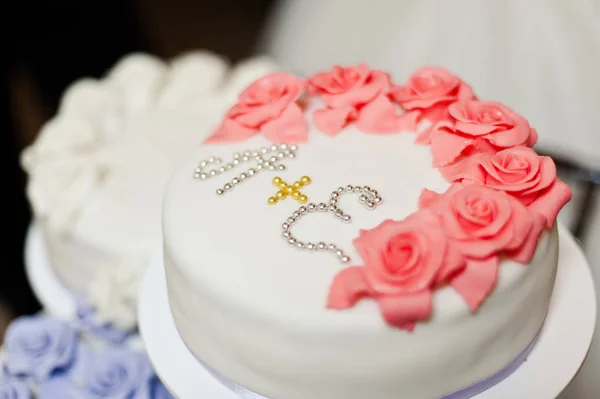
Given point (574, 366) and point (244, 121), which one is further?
point (244, 121)

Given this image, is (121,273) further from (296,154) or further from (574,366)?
(574,366)

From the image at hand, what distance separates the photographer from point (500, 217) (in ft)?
2.46

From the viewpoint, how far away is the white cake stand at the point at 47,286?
54.4 inches

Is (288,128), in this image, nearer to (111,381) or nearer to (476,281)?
(476,281)

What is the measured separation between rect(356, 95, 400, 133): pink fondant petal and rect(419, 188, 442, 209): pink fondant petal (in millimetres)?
157

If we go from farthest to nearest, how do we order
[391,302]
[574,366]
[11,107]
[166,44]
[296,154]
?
[166,44] → [11,107] → [296,154] → [574,366] → [391,302]

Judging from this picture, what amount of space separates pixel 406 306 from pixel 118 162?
903 mm

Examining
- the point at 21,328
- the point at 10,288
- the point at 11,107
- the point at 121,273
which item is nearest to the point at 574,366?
the point at 121,273

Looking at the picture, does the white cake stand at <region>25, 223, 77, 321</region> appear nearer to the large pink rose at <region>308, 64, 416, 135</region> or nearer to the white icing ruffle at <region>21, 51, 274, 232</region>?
the white icing ruffle at <region>21, 51, 274, 232</region>

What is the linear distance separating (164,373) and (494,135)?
0.53m

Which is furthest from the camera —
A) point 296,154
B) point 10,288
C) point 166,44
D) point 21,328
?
point 166,44

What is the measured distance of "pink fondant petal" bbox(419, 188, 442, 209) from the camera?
0.81 meters

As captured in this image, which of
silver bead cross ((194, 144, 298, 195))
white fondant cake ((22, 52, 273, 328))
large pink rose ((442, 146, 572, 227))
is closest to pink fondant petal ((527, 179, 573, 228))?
large pink rose ((442, 146, 572, 227))

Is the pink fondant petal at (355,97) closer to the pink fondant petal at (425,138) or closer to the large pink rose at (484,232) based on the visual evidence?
the pink fondant petal at (425,138)
